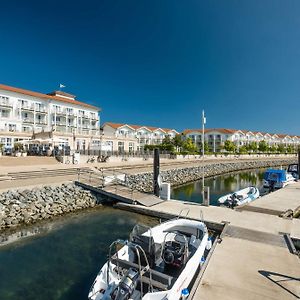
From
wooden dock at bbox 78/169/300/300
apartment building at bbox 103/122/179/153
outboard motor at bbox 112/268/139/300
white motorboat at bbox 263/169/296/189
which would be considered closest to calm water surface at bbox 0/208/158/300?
outboard motor at bbox 112/268/139/300

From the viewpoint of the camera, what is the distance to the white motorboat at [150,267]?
16.6 feet

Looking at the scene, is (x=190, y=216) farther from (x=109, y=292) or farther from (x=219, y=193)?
(x=219, y=193)

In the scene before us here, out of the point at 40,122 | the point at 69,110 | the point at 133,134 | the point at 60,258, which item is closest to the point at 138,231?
the point at 60,258

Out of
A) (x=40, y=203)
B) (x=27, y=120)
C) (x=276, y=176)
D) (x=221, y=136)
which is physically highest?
(x=221, y=136)

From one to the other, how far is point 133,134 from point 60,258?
231 ft

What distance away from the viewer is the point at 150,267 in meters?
6.34

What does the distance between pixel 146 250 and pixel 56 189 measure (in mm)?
10799

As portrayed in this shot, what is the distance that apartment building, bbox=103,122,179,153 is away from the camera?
55978mm

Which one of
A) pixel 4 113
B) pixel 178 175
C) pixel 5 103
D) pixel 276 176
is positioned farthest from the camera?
pixel 4 113

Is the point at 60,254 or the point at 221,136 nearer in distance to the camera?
the point at 60,254

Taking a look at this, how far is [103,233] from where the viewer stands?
36.8 feet

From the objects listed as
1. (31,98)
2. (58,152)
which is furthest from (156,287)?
(31,98)

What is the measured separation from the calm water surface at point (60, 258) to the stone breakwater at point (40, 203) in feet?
4.72

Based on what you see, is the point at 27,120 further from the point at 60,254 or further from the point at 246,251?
the point at 246,251
